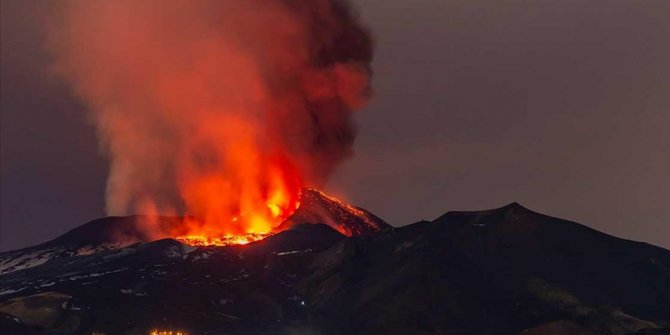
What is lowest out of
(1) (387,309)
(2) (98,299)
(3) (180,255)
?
(1) (387,309)

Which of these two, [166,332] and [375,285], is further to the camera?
[375,285]

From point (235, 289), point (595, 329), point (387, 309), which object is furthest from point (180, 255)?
point (595, 329)

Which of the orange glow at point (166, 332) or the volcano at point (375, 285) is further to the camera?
the volcano at point (375, 285)

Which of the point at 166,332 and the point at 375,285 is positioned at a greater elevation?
the point at 375,285

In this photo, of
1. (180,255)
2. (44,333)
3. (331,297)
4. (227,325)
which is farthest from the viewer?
(180,255)

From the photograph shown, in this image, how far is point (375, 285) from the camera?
15500 cm

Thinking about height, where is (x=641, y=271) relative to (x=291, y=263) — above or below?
below

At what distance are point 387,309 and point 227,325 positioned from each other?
26316mm

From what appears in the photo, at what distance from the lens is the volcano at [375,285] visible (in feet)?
456

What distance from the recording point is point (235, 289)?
161375 mm

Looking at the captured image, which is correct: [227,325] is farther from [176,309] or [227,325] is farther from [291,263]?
[291,263]

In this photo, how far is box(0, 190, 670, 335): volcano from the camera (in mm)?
139125

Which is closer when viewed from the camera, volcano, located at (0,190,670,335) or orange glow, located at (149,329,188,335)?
orange glow, located at (149,329,188,335)

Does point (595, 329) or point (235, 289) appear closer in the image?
point (595, 329)
